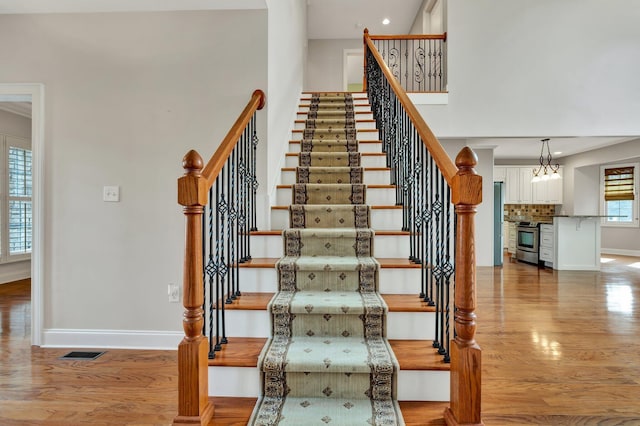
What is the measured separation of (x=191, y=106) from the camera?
275 centimetres

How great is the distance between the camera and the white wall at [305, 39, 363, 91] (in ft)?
28.1

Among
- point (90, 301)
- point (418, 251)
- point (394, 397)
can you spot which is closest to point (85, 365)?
point (90, 301)

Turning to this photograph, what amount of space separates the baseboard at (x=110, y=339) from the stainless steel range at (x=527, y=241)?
22.1 feet

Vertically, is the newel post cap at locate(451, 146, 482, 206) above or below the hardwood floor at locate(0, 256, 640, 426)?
above

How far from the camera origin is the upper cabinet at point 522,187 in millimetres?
8938

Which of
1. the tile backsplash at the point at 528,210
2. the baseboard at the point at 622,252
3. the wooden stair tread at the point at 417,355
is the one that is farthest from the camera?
the tile backsplash at the point at 528,210

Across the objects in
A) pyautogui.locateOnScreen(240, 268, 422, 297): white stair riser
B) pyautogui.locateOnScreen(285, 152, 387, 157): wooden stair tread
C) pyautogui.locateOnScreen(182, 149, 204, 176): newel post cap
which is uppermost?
pyautogui.locateOnScreen(285, 152, 387, 157): wooden stair tread

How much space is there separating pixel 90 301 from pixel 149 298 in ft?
1.55

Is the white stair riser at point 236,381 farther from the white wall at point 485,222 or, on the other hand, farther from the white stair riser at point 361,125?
the white wall at point 485,222

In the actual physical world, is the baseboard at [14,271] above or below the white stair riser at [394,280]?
below

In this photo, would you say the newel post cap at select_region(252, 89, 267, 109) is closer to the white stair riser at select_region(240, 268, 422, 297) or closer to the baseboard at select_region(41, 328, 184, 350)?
the white stair riser at select_region(240, 268, 422, 297)

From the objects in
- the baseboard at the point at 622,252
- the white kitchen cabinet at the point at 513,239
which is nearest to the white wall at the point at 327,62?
Answer: the white kitchen cabinet at the point at 513,239

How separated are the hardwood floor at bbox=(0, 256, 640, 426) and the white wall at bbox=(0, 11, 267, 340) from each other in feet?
1.41

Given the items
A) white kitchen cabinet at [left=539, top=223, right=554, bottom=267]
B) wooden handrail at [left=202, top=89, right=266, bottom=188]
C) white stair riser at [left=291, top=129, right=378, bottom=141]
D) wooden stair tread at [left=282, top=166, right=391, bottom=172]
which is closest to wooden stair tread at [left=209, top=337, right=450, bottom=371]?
wooden handrail at [left=202, top=89, right=266, bottom=188]
